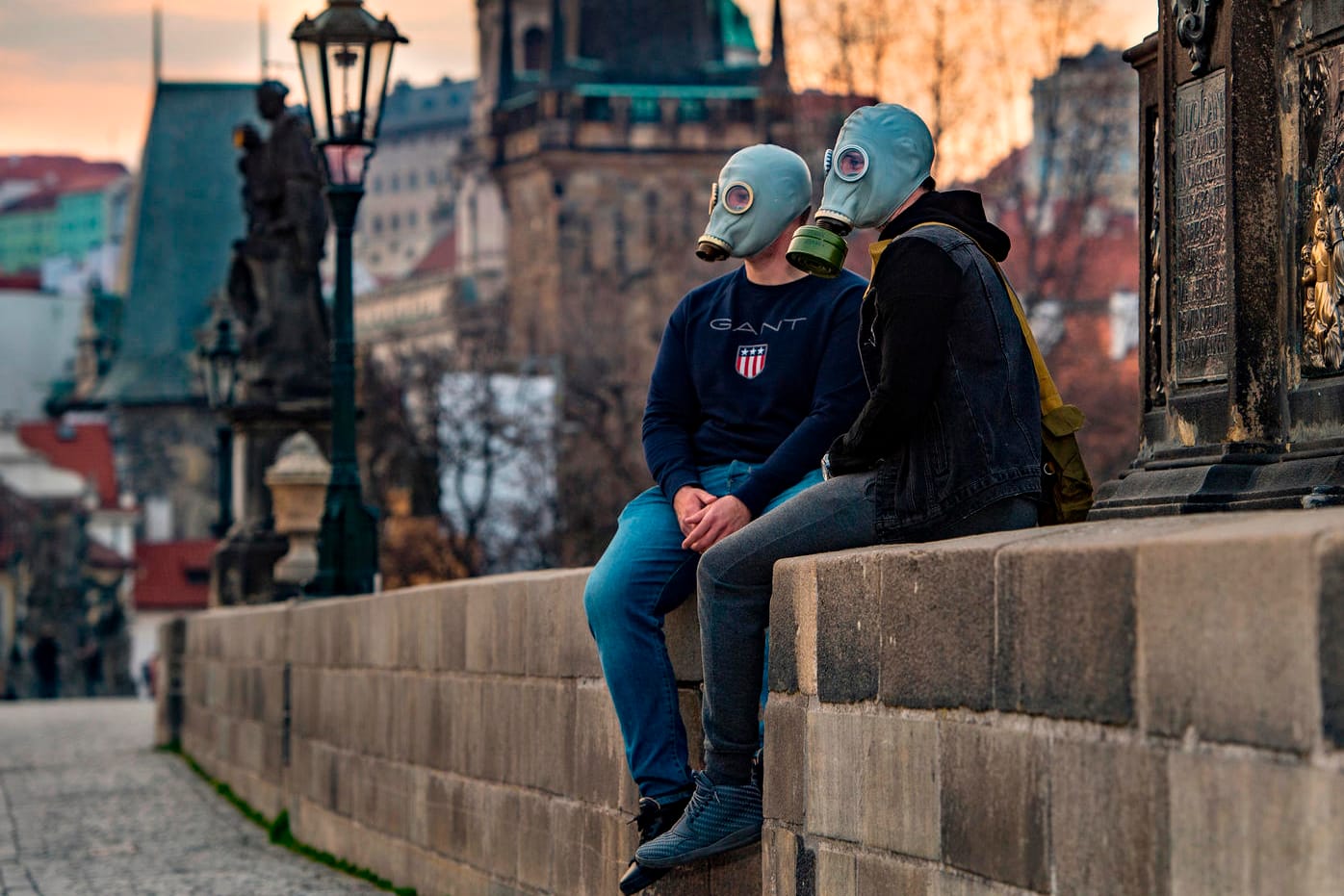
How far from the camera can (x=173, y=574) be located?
118 metres

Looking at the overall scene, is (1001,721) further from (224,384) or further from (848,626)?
(224,384)

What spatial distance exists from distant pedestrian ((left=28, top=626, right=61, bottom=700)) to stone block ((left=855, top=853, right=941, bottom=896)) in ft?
338

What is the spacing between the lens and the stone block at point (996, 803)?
166 inches

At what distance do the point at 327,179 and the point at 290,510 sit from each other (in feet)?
24.1

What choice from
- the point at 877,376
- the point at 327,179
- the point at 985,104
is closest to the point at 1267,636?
the point at 877,376

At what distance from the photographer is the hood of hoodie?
5.52 m

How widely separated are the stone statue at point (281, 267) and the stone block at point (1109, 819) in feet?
69.7

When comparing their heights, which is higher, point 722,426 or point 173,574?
point 722,426

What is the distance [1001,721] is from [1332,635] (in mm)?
1111

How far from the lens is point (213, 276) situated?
107750mm

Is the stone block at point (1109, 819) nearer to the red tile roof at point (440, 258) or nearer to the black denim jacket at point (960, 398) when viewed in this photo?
the black denim jacket at point (960, 398)

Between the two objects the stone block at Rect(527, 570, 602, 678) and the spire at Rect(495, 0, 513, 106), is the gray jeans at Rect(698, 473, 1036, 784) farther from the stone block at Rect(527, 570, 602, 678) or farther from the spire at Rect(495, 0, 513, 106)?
the spire at Rect(495, 0, 513, 106)

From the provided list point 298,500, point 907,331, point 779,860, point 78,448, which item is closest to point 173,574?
point 78,448

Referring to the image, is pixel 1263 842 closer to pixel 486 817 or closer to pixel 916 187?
pixel 916 187
